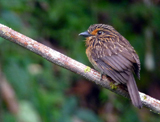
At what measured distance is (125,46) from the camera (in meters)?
3.02

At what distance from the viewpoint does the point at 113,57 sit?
288 cm

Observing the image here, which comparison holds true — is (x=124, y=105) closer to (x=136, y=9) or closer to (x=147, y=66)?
(x=147, y=66)

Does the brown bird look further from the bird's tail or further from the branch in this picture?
the branch

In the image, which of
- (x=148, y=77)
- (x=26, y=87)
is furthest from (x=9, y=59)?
(x=148, y=77)

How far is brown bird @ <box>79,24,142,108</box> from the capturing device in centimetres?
266

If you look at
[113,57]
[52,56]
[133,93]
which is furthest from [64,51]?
[133,93]

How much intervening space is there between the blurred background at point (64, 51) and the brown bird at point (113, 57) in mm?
846

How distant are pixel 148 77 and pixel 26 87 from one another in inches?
93.6

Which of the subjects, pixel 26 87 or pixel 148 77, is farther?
pixel 148 77

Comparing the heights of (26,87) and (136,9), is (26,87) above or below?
below

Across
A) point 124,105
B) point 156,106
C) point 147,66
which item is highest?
point 147,66

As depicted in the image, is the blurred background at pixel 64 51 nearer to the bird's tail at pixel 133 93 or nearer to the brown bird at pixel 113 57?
the brown bird at pixel 113 57

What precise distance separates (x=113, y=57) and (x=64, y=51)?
7.00 feet

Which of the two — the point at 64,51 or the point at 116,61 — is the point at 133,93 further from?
the point at 64,51
